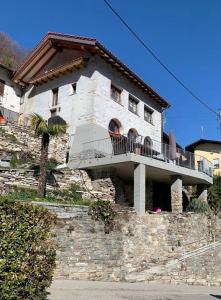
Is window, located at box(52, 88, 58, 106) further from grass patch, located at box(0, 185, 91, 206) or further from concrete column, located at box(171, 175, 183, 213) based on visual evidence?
concrete column, located at box(171, 175, 183, 213)

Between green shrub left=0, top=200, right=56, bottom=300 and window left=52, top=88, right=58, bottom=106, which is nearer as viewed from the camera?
green shrub left=0, top=200, right=56, bottom=300

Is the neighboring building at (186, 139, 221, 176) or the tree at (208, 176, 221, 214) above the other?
the neighboring building at (186, 139, 221, 176)

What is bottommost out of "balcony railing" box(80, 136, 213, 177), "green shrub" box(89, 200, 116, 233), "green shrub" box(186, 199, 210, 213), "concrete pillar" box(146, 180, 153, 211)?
"green shrub" box(89, 200, 116, 233)

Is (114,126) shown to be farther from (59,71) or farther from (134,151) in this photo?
(134,151)

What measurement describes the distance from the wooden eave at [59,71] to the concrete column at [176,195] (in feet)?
30.9

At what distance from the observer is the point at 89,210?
15.0 metres

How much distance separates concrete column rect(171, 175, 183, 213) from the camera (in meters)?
20.8

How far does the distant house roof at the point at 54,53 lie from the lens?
76.8ft

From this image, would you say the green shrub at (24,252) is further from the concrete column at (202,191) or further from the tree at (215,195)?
the tree at (215,195)

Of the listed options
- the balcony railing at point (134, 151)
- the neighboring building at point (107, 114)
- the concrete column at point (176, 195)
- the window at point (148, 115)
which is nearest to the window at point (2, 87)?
the neighboring building at point (107, 114)

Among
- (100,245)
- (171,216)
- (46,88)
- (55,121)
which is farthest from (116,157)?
(46,88)

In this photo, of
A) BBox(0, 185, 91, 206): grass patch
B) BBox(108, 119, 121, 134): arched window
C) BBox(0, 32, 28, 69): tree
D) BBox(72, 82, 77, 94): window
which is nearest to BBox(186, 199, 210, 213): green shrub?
BBox(0, 185, 91, 206): grass patch

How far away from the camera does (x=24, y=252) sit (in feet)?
23.4

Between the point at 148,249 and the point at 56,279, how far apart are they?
16.7 ft
